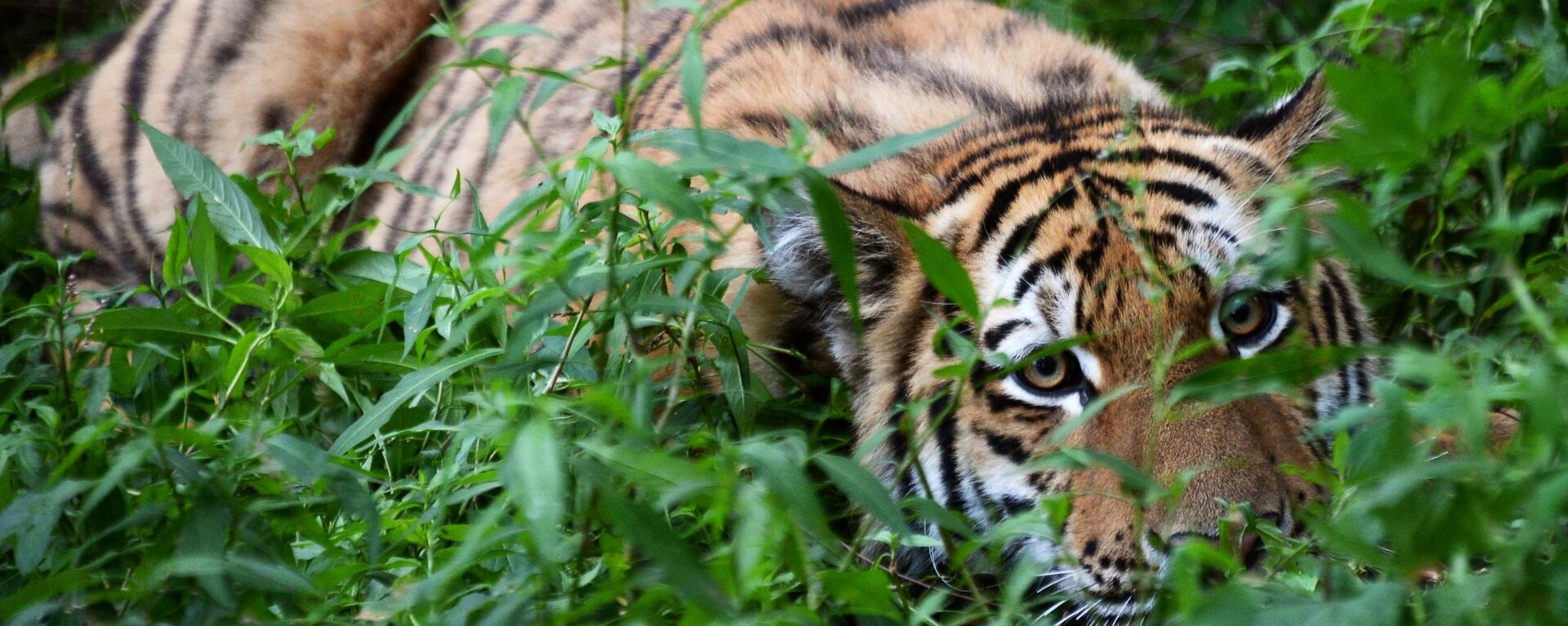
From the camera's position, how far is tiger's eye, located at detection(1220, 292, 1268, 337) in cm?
175

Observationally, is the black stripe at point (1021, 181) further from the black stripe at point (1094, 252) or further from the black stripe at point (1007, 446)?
the black stripe at point (1007, 446)

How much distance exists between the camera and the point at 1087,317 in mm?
1700

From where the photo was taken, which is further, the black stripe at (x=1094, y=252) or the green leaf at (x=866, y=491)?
the black stripe at (x=1094, y=252)

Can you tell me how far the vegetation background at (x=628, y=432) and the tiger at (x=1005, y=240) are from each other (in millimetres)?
104

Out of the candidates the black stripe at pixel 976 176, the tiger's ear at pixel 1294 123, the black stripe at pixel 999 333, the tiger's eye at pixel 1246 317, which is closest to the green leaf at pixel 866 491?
the black stripe at pixel 999 333

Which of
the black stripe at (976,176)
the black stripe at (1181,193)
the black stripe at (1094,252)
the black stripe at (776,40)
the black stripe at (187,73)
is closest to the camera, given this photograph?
the black stripe at (1094,252)

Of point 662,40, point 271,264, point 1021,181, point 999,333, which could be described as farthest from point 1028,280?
point 662,40

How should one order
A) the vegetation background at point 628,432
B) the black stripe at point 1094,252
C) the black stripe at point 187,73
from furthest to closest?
the black stripe at point 187,73 < the black stripe at point 1094,252 < the vegetation background at point 628,432

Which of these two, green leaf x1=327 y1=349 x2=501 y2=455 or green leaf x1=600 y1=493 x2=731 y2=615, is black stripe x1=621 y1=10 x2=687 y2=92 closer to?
green leaf x1=327 y1=349 x2=501 y2=455

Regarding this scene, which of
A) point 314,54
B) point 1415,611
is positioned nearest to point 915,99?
point 1415,611

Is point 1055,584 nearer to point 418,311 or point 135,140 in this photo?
point 418,311

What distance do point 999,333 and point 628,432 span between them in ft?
2.39

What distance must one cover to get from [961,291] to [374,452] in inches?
37.3

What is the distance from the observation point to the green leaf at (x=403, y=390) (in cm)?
151
